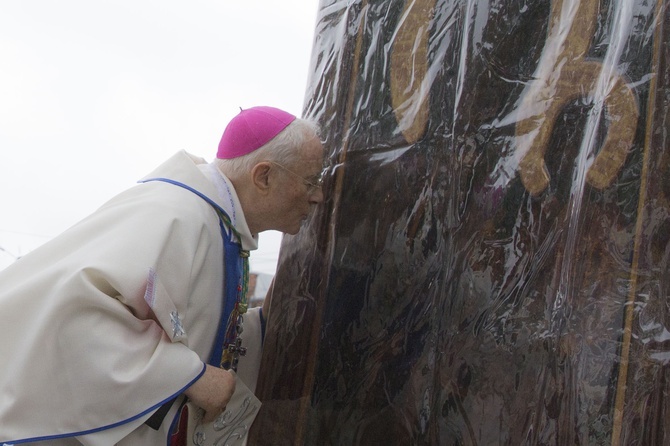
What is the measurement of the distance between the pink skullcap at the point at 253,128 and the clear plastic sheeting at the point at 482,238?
0.23m

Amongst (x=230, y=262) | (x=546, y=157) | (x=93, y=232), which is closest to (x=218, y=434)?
(x=230, y=262)

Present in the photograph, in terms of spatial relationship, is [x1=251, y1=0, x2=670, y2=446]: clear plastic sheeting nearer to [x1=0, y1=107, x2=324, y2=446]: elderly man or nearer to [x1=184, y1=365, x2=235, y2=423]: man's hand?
[x1=0, y1=107, x2=324, y2=446]: elderly man

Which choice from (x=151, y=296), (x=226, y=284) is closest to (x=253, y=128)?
(x=226, y=284)

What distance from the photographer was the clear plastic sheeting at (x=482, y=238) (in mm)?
1564

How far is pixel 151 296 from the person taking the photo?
1.70 meters

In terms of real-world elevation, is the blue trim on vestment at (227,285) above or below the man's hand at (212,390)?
above

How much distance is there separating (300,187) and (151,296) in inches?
21.2

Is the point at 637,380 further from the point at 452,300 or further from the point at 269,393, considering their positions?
the point at 269,393

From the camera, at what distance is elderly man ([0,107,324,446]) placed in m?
1.64

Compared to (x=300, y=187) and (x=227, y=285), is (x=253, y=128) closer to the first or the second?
(x=300, y=187)

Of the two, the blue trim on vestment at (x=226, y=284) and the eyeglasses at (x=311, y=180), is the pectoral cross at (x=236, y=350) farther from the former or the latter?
the eyeglasses at (x=311, y=180)

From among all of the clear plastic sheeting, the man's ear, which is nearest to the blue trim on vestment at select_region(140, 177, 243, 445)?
the man's ear

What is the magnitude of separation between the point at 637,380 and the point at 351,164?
991 millimetres

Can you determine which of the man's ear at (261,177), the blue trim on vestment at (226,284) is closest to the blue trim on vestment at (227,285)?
the blue trim on vestment at (226,284)
